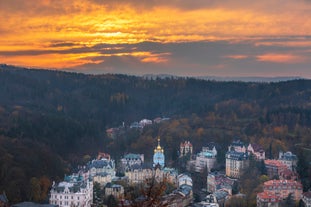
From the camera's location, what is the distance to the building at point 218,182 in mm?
28781

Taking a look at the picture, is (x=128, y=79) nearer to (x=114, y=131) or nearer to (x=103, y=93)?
(x=103, y=93)

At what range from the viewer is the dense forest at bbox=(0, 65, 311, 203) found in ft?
105

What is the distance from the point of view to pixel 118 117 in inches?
2463

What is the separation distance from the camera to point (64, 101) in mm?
64812

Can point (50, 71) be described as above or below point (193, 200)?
above

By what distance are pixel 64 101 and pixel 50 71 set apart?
18.9m

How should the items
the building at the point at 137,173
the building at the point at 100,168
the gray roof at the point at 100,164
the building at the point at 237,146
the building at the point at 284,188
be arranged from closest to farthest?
the building at the point at 284,188, the building at the point at 100,168, the building at the point at 137,173, the gray roof at the point at 100,164, the building at the point at 237,146

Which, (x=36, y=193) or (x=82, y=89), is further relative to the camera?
(x=82, y=89)

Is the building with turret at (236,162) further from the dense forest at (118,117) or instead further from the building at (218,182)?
the dense forest at (118,117)

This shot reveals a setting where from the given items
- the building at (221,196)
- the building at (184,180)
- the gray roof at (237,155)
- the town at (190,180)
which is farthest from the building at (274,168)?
the building at (184,180)

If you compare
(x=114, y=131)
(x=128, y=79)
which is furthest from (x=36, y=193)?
(x=128, y=79)

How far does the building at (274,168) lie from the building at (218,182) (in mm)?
2151

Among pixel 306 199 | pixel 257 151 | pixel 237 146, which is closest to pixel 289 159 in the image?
pixel 257 151

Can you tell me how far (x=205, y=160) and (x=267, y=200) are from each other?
1192 cm
